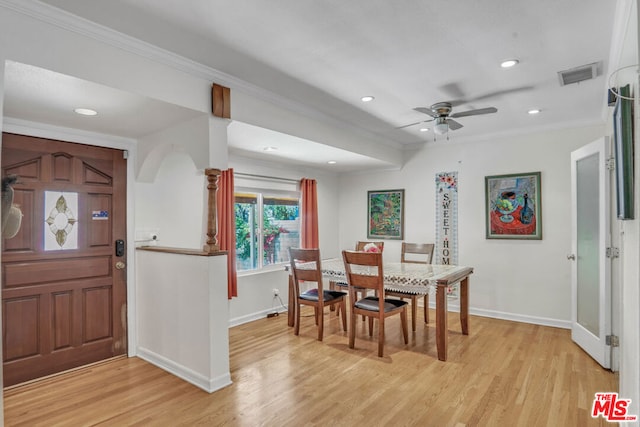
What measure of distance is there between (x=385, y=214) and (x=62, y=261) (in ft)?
14.0

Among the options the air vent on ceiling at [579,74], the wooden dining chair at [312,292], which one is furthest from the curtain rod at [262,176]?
the air vent on ceiling at [579,74]

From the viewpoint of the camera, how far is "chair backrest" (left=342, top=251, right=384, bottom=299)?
3.28 meters

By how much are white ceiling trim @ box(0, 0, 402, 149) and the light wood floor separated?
7.84 ft

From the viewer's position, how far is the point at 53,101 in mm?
2365

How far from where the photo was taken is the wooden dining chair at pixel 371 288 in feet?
10.8

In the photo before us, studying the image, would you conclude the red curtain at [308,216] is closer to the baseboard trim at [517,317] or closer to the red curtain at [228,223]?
the red curtain at [228,223]

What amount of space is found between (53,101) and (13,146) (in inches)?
28.6

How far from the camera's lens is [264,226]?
4.91 metres

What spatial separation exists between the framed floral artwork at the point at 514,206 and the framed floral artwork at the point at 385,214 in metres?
1.29

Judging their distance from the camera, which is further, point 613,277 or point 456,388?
point 613,277

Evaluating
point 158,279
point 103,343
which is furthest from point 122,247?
point 103,343

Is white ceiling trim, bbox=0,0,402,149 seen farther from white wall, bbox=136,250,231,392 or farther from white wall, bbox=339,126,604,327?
white wall, bbox=339,126,604,327

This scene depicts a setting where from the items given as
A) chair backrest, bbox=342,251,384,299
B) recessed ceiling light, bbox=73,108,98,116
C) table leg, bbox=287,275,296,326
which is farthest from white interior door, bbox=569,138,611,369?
recessed ceiling light, bbox=73,108,98,116

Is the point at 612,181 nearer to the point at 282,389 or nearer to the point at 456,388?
the point at 456,388
